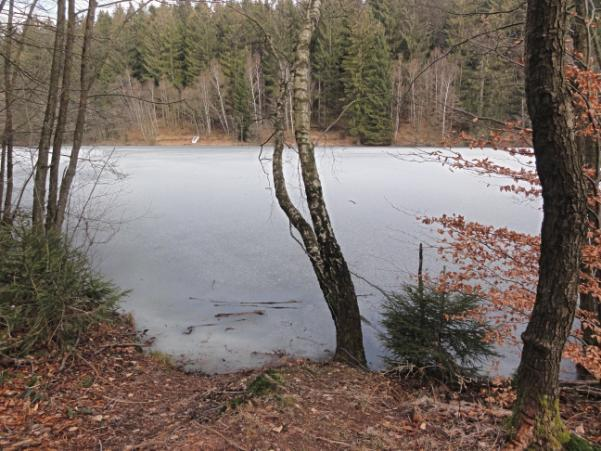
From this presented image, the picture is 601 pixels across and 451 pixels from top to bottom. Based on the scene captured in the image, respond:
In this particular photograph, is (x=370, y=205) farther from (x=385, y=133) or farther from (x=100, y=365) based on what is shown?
(x=385, y=133)

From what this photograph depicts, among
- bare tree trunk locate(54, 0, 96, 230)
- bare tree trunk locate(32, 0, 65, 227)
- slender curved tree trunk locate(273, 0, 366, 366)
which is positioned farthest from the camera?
bare tree trunk locate(54, 0, 96, 230)

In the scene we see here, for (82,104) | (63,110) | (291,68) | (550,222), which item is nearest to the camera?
(550,222)

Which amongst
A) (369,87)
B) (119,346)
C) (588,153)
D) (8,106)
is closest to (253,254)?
(119,346)

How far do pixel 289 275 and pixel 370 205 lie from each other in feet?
14.8

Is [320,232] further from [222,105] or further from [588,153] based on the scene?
[222,105]

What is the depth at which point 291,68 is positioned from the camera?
4.47m

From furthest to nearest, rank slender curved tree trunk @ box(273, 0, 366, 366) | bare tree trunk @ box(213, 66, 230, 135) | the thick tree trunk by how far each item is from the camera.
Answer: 1. bare tree trunk @ box(213, 66, 230, 135)
2. slender curved tree trunk @ box(273, 0, 366, 366)
3. the thick tree trunk

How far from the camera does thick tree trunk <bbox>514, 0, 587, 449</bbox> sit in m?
1.54

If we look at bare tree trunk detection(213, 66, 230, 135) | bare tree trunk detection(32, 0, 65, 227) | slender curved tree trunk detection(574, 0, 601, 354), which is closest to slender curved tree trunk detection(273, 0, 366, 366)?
slender curved tree trunk detection(574, 0, 601, 354)

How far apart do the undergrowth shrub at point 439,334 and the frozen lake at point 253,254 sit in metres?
0.67

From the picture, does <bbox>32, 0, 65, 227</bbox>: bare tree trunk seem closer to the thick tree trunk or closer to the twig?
the twig

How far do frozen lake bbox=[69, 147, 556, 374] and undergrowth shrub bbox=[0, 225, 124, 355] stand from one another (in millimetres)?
1249

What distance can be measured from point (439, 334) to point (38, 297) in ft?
12.8

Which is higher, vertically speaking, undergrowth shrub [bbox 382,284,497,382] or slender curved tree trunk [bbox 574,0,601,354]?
slender curved tree trunk [bbox 574,0,601,354]
